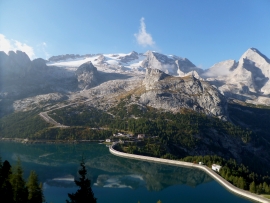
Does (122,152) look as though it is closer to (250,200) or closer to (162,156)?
(162,156)

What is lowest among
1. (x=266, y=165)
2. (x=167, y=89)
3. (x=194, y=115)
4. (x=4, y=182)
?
(x=266, y=165)

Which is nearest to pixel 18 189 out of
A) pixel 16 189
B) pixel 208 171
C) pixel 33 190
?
pixel 16 189

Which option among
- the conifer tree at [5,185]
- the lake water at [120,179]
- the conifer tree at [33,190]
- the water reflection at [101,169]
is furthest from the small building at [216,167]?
the conifer tree at [5,185]

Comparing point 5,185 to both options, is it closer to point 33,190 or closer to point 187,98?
point 33,190

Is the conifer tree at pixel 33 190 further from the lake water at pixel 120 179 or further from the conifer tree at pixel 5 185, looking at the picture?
the lake water at pixel 120 179

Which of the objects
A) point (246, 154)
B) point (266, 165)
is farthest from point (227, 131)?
point (266, 165)

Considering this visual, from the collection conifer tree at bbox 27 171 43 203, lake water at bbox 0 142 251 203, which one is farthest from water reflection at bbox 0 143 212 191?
conifer tree at bbox 27 171 43 203

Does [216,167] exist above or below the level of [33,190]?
below
